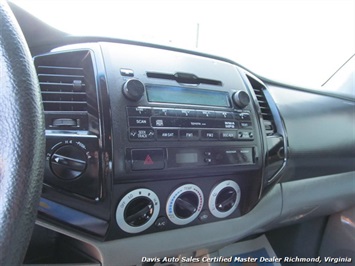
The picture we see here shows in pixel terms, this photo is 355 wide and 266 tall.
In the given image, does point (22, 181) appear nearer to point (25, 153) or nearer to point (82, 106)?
point (25, 153)

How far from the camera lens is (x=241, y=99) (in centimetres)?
77

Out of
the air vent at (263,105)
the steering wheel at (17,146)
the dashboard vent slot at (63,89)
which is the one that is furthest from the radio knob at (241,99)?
the steering wheel at (17,146)

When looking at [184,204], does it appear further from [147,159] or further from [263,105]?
[263,105]

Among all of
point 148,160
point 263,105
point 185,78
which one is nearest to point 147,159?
point 148,160

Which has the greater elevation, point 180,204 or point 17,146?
point 17,146

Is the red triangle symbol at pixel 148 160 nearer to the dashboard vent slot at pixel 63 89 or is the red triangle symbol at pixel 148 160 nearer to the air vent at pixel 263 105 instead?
the dashboard vent slot at pixel 63 89

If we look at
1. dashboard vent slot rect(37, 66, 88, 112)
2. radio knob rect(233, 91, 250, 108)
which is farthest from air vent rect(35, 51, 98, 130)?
radio knob rect(233, 91, 250, 108)

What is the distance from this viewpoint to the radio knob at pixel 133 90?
0.61 m

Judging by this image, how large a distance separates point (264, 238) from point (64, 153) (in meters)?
0.94

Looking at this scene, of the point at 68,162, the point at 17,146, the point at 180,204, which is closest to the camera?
the point at 17,146

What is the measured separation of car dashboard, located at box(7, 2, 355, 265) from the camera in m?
0.59

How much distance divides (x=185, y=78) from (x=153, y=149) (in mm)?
192

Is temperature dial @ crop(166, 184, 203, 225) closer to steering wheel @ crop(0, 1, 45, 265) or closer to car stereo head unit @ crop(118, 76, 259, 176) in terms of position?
car stereo head unit @ crop(118, 76, 259, 176)

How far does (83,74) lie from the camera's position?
63cm
